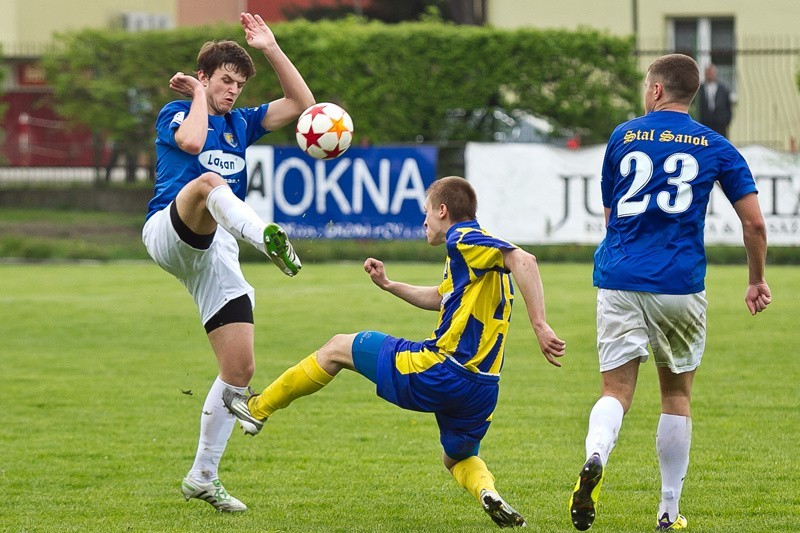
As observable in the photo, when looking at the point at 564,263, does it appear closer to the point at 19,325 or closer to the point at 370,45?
the point at 370,45

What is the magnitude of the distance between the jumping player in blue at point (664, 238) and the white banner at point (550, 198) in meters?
13.4

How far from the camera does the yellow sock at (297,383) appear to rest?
5.95 metres

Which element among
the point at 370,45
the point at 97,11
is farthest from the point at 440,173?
the point at 97,11

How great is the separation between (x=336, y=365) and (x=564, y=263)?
14.1m

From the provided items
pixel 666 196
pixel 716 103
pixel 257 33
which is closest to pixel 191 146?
pixel 257 33

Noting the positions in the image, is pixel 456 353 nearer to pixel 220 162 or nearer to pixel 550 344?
pixel 550 344

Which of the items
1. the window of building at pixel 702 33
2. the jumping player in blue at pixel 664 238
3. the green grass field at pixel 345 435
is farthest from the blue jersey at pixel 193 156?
the window of building at pixel 702 33

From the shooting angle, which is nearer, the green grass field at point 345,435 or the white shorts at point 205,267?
the green grass field at point 345,435

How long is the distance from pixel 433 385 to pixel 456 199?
33.0 inches

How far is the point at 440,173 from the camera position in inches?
827

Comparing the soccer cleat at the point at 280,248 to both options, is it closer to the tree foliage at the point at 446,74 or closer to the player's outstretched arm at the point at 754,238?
the player's outstretched arm at the point at 754,238

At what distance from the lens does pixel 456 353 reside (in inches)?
224

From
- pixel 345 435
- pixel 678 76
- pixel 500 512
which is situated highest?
pixel 678 76

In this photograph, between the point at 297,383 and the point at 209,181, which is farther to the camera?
the point at 209,181
